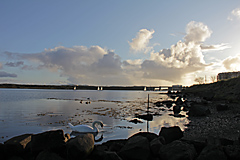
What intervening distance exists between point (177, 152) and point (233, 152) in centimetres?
190

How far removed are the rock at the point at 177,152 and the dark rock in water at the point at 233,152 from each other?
1.11 metres

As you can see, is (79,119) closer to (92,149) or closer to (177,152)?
(92,149)

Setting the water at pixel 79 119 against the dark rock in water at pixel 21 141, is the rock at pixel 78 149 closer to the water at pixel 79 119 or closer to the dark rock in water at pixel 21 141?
the dark rock in water at pixel 21 141

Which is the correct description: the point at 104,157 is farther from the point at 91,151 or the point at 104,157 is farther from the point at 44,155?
the point at 44,155

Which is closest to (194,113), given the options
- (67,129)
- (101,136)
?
(101,136)

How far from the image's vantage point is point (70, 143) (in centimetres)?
627

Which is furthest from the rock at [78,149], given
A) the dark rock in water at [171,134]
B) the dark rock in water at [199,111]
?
the dark rock in water at [199,111]

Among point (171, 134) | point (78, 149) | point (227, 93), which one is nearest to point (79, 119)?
point (171, 134)

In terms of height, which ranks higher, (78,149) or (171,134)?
(78,149)

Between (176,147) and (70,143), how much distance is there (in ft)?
12.3

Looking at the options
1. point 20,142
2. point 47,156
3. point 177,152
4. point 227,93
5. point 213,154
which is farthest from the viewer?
point 227,93

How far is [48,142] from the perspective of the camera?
257 inches

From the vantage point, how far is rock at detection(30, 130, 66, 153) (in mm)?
6484

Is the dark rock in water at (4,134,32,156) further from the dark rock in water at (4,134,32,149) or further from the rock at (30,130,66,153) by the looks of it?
the rock at (30,130,66,153)
